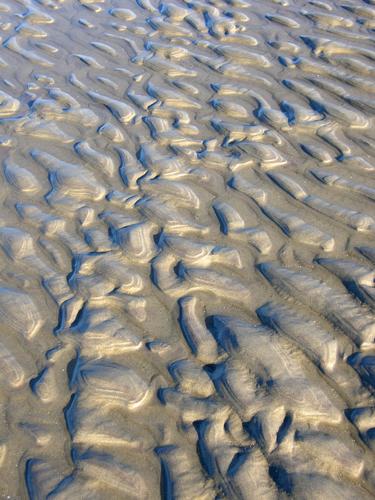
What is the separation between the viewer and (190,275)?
2355 mm

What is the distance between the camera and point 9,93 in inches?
158

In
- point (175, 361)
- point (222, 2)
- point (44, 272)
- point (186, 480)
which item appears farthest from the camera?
point (222, 2)

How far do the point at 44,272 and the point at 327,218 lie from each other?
139 centimetres

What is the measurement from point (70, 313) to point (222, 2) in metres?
4.25

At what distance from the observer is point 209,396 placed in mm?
1877

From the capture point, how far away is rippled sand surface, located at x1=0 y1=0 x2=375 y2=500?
67.5 inches

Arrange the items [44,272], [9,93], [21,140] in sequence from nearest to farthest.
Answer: [44,272] → [21,140] → [9,93]

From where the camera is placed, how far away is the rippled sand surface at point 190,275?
1.71 metres

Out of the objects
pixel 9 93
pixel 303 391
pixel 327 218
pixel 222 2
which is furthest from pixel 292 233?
pixel 222 2

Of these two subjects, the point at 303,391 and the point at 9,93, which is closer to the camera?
the point at 303,391

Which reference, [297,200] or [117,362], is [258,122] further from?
[117,362]

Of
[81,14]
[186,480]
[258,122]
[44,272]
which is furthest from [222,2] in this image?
[186,480]

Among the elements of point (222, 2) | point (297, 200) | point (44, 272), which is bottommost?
point (44, 272)

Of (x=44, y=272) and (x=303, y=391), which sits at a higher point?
(x=303, y=391)
